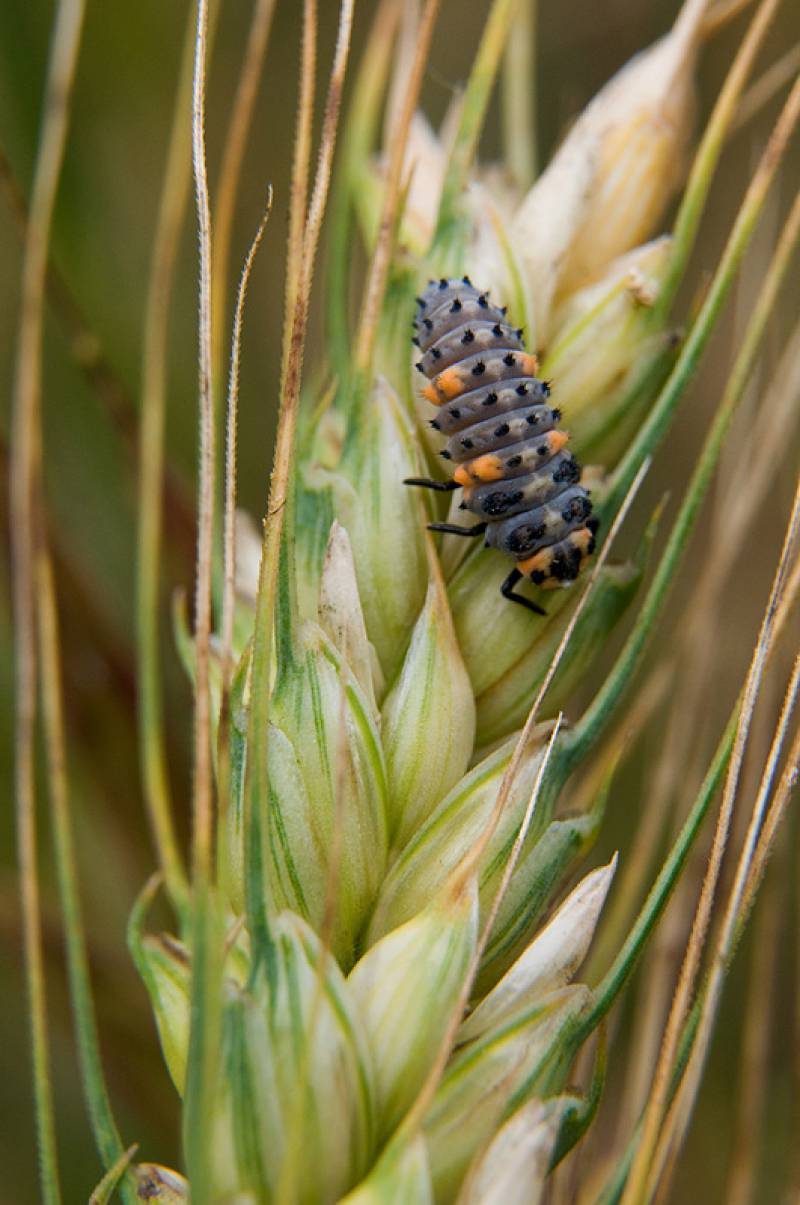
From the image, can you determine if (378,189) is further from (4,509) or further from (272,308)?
(272,308)

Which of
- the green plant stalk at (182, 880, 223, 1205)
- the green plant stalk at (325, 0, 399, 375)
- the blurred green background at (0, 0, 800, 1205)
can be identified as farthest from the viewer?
the blurred green background at (0, 0, 800, 1205)

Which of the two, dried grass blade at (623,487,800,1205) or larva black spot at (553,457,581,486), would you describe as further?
larva black spot at (553,457,581,486)

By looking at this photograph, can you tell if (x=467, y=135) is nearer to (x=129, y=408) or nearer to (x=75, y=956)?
(x=129, y=408)

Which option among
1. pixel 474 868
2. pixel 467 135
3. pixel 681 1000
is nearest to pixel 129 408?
pixel 467 135

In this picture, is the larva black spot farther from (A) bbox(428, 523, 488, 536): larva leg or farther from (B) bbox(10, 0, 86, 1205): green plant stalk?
(B) bbox(10, 0, 86, 1205): green plant stalk

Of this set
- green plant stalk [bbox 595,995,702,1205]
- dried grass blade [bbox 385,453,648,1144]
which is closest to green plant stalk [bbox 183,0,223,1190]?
dried grass blade [bbox 385,453,648,1144]

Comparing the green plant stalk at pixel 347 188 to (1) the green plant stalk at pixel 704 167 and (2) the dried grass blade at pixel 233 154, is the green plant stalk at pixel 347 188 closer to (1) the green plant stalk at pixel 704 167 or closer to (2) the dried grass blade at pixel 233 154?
(2) the dried grass blade at pixel 233 154

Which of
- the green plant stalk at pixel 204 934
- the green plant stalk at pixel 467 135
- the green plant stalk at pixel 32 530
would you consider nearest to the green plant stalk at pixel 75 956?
the green plant stalk at pixel 32 530

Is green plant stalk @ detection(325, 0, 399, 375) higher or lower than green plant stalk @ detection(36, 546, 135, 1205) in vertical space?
higher
